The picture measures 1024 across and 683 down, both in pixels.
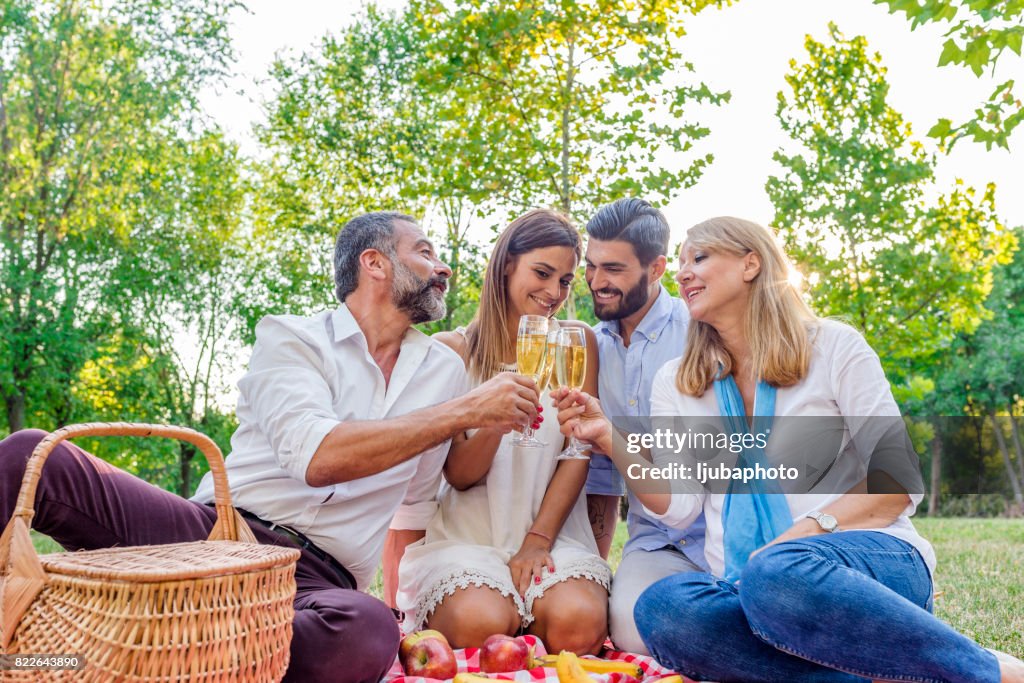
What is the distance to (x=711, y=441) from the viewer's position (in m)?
3.67

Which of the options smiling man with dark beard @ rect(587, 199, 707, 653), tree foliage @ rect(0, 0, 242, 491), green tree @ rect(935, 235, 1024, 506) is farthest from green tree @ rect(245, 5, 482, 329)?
green tree @ rect(935, 235, 1024, 506)

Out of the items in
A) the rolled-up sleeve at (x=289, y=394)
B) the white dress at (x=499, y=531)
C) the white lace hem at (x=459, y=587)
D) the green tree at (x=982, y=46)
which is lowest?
the white lace hem at (x=459, y=587)

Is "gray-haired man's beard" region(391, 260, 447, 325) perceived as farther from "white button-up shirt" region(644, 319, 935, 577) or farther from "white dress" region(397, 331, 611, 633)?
"white button-up shirt" region(644, 319, 935, 577)

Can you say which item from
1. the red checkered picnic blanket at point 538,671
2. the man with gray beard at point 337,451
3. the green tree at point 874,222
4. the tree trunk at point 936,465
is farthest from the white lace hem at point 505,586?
the tree trunk at point 936,465

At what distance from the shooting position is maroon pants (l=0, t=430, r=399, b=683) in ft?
9.59

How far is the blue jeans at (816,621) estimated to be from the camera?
9.02 ft

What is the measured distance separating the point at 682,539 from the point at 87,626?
2.63 metres

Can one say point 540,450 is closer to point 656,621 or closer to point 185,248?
point 656,621

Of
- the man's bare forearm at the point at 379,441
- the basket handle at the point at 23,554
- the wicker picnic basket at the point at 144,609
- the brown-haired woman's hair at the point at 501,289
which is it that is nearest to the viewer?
the wicker picnic basket at the point at 144,609

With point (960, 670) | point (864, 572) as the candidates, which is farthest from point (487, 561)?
point (960, 670)

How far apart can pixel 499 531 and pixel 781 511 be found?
1.43 m

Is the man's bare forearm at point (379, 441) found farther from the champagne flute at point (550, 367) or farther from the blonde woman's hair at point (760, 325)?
the blonde woman's hair at point (760, 325)

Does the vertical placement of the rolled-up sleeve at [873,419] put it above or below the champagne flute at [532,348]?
below
